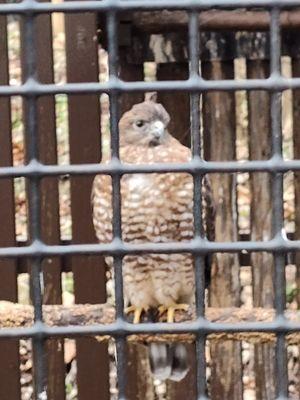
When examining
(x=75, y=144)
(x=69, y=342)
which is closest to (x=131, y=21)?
(x=75, y=144)

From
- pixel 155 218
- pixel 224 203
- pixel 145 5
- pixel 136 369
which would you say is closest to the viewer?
pixel 145 5

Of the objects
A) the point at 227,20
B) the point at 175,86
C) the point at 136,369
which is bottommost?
the point at 136,369

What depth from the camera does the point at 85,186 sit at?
4.03 m

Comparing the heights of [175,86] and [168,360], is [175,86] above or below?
above

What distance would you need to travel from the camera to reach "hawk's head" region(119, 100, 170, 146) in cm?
377

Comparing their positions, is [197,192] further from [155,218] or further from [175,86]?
[155,218]

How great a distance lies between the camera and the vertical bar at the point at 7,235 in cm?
404

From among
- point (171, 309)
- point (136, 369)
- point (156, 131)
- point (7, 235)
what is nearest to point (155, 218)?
point (171, 309)

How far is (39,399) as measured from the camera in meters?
1.88

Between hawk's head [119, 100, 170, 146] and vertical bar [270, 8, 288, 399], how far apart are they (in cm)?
203

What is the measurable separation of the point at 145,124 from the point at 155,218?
0.50 m

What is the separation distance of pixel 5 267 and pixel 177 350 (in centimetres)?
79

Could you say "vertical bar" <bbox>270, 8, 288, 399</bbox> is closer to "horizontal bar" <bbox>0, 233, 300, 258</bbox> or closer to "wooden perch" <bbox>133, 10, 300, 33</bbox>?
"horizontal bar" <bbox>0, 233, 300, 258</bbox>

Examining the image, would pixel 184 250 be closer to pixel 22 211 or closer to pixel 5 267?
pixel 5 267
